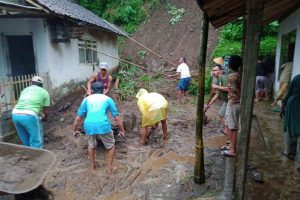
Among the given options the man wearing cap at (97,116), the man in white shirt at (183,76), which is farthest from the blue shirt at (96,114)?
the man in white shirt at (183,76)

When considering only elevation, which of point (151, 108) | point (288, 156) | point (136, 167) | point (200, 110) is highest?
point (200, 110)

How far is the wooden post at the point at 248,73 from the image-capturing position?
2959 mm

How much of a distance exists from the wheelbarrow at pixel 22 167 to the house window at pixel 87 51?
7553 mm

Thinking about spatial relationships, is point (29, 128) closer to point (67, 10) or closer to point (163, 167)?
point (163, 167)

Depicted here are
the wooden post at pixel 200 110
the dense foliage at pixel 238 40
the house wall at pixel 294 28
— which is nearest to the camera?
the wooden post at pixel 200 110

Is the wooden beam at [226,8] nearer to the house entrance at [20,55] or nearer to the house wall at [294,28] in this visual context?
the house wall at [294,28]

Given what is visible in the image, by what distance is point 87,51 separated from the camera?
39.8 ft

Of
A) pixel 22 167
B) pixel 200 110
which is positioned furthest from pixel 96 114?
pixel 200 110

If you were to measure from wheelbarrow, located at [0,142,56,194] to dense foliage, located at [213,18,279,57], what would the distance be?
1159 centimetres

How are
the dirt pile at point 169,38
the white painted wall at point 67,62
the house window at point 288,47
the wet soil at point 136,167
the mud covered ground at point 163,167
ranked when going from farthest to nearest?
1. the dirt pile at point 169,38
2. the white painted wall at point 67,62
3. the house window at point 288,47
4. the wet soil at point 136,167
5. the mud covered ground at point 163,167

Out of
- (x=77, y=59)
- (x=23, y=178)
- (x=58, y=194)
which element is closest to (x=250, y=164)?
(x=58, y=194)

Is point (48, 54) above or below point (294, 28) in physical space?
below

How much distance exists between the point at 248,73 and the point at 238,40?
1341cm

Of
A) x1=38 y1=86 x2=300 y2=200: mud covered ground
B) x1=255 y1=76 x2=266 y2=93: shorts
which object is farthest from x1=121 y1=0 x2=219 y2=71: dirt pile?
x1=38 y1=86 x2=300 y2=200: mud covered ground
